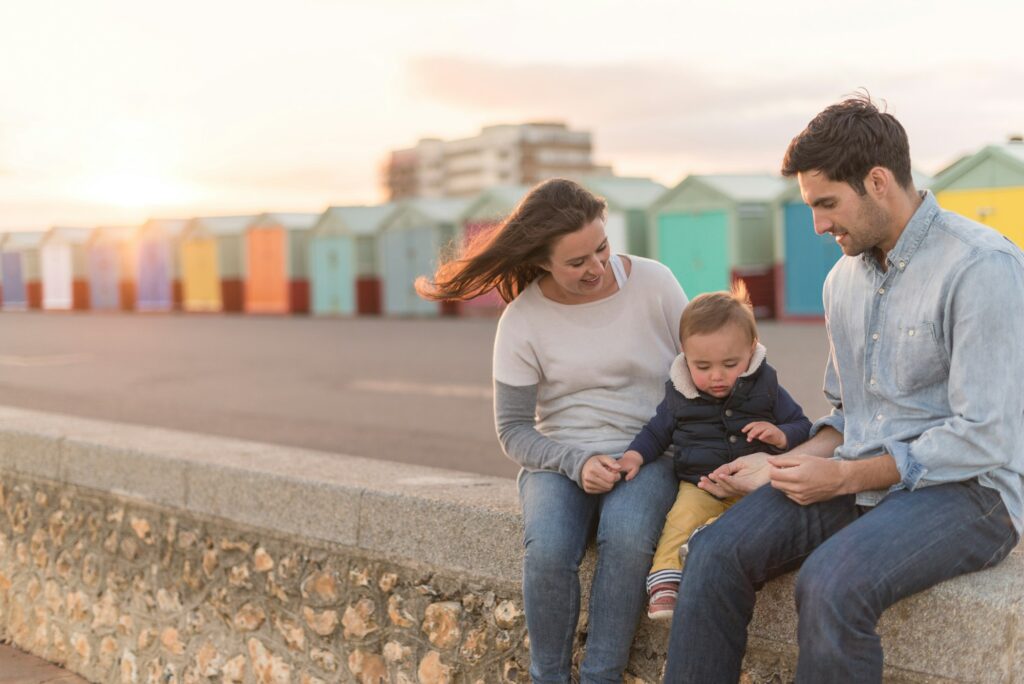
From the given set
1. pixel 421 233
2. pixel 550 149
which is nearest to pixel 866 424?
pixel 421 233

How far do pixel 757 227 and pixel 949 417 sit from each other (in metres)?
19.3

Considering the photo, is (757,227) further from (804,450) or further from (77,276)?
(77,276)

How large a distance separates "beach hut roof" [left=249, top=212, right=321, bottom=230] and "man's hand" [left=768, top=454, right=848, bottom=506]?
28.4 m

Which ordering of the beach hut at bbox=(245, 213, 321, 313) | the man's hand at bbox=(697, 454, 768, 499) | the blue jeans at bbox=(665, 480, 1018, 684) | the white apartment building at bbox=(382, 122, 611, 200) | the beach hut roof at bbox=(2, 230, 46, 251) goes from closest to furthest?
the blue jeans at bbox=(665, 480, 1018, 684), the man's hand at bbox=(697, 454, 768, 499), the beach hut at bbox=(245, 213, 321, 313), the beach hut roof at bbox=(2, 230, 46, 251), the white apartment building at bbox=(382, 122, 611, 200)

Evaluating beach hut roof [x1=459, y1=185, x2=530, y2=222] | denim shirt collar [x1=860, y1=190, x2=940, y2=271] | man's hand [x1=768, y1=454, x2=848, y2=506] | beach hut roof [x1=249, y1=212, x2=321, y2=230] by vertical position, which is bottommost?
beach hut roof [x1=249, y1=212, x2=321, y2=230]

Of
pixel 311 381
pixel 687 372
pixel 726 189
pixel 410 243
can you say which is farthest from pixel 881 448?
pixel 410 243

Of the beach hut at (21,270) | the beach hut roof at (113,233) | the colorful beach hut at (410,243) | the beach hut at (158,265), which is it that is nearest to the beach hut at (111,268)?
the beach hut roof at (113,233)

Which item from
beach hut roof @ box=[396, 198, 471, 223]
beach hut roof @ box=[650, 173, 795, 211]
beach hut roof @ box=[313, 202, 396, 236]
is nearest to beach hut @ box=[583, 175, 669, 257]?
beach hut roof @ box=[650, 173, 795, 211]

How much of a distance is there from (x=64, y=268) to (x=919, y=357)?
4043 cm

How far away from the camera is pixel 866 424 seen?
291 centimetres

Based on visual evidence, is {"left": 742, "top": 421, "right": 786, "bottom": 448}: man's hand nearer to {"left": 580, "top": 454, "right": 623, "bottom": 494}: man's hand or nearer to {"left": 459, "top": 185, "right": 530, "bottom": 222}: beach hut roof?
{"left": 580, "top": 454, "right": 623, "bottom": 494}: man's hand

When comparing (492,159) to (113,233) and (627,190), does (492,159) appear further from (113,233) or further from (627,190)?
(627,190)

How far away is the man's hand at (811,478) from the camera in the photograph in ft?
9.14

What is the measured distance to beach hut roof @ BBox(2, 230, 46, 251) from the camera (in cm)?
4137
